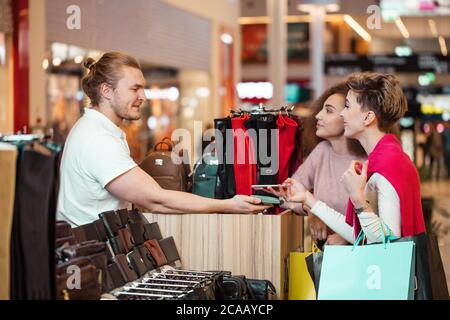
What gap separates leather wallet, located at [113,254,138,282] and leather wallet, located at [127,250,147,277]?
0.03 meters

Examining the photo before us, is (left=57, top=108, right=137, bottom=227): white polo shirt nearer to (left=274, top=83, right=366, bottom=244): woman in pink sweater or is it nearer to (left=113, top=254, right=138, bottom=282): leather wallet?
(left=113, top=254, right=138, bottom=282): leather wallet

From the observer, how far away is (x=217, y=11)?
61.2ft

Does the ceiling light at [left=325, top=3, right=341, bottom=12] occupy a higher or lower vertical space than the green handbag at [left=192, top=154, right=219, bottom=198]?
higher

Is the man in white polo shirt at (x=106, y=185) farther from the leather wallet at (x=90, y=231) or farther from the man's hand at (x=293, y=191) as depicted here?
the leather wallet at (x=90, y=231)

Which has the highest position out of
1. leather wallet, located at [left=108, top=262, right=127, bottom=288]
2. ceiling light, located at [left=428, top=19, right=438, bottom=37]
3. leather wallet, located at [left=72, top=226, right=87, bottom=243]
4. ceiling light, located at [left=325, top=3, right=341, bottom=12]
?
ceiling light, located at [left=325, top=3, right=341, bottom=12]

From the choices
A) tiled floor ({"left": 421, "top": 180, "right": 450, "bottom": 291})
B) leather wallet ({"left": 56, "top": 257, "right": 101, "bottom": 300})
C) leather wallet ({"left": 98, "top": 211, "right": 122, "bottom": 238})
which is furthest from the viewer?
tiled floor ({"left": 421, "top": 180, "right": 450, "bottom": 291})

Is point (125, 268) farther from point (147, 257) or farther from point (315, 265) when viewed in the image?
point (315, 265)

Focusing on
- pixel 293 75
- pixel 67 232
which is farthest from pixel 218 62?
pixel 293 75

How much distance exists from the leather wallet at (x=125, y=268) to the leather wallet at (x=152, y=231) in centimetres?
39

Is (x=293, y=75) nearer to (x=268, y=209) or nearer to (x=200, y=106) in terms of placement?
(x=200, y=106)

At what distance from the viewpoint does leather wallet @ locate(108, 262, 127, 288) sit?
358 centimetres

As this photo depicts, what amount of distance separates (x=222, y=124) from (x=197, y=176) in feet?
1.03

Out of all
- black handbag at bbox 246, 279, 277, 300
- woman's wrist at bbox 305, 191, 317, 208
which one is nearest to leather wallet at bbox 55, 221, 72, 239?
black handbag at bbox 246, 279, 277, 300

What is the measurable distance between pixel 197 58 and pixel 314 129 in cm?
1276
